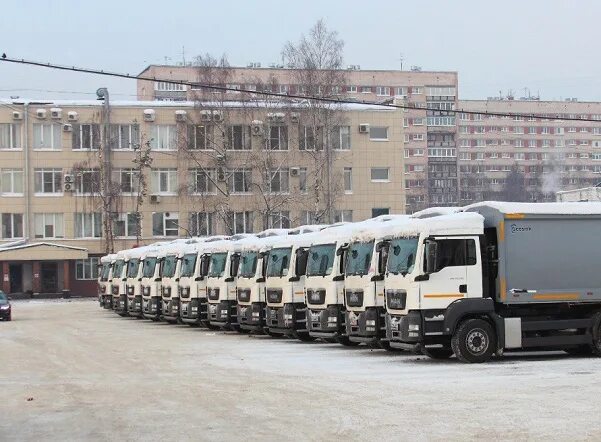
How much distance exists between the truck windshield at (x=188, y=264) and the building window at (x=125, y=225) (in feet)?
142

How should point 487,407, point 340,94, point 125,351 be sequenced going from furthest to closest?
1. point 340,94
2. point 125,351
3. point 487,407

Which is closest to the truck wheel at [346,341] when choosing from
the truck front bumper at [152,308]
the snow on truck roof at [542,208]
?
the snow on truck roof at [542,208]

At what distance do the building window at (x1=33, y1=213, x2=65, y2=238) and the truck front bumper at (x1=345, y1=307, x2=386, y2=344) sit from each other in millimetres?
59894

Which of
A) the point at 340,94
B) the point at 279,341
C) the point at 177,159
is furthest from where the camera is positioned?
the point at 177,159

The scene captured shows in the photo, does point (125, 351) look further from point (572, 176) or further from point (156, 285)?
point (572, 176)

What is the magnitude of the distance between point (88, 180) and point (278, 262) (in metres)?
52.8

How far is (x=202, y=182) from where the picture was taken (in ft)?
263

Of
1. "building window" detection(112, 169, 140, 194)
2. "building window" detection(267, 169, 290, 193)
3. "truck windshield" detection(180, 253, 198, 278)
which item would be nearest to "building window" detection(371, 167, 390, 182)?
"building window" detection(267, 169, 290, 193)

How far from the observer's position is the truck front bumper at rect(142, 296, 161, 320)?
44.8 m

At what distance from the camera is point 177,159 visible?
82938mm

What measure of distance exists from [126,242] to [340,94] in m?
20.0

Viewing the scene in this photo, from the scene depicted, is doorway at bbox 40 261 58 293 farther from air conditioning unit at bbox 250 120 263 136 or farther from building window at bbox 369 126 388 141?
building window at bbox 369 126 388 141

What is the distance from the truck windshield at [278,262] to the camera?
31062 mm

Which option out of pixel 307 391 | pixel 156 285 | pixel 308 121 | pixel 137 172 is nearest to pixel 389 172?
pixel 308 121
